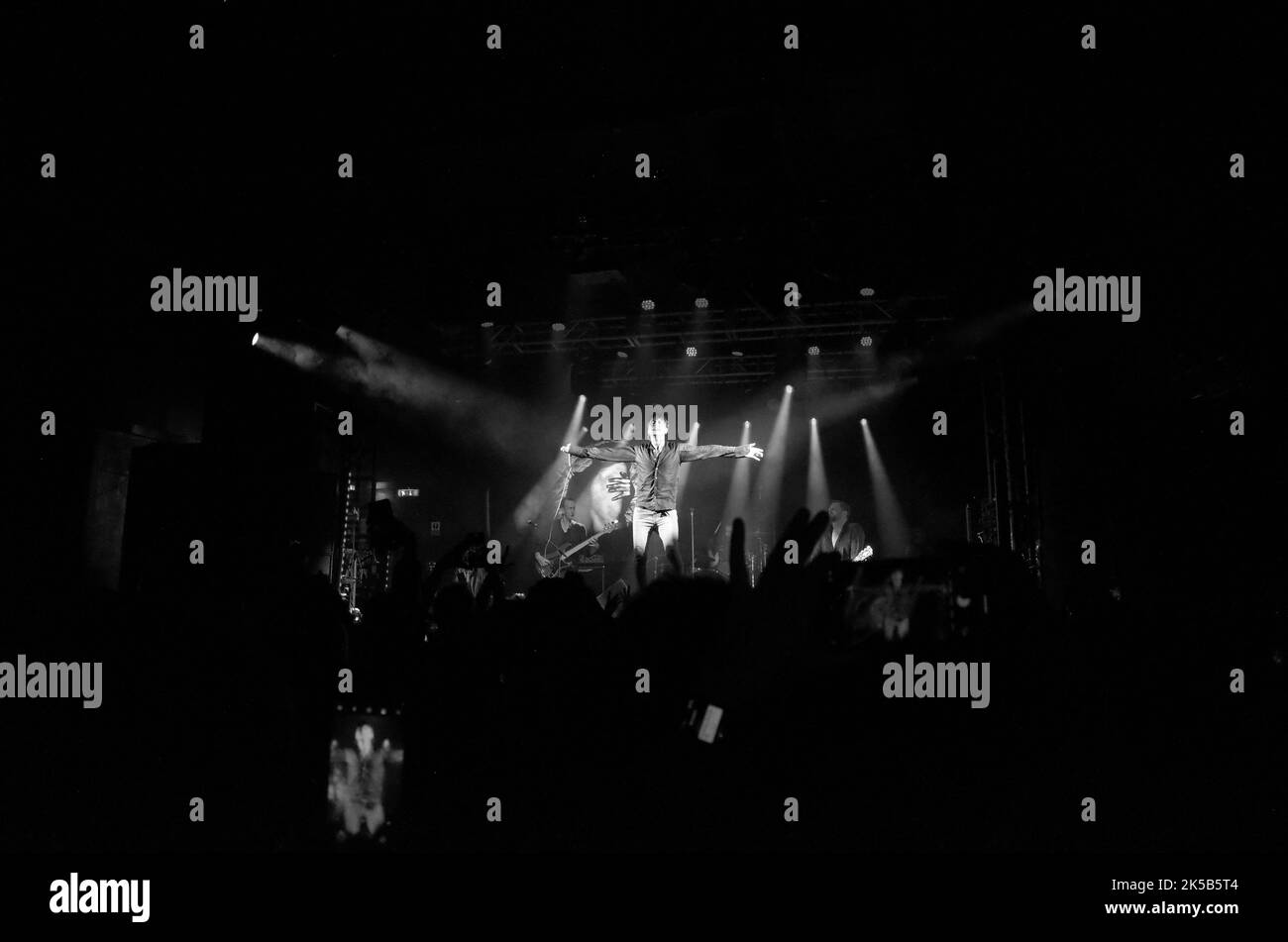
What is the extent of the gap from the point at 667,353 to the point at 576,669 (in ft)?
41.8

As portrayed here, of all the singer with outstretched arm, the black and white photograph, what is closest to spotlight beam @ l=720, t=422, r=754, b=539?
the black and white photograph

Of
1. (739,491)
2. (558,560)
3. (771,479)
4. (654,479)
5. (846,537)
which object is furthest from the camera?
(739,491)

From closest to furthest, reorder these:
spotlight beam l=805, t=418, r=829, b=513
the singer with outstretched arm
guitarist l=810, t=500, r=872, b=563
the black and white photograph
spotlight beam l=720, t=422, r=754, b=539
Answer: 1. the black and white photograph
2. the singer with outstretched arm
3. guitarist l=810, t=500, r=872, b=563
4. spotlight beam l=805, t=418, r=829, b=513
5. spotlight beam l=720, t=422, r=754, b=539

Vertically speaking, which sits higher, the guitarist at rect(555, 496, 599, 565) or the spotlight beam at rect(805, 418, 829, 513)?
the spotlight beam at rect(805, 418, 829, 513)

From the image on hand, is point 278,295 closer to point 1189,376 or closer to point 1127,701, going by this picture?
point 1127,701

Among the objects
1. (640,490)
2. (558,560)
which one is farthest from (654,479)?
(558,560)

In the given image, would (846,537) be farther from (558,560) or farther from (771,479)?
(771,479)

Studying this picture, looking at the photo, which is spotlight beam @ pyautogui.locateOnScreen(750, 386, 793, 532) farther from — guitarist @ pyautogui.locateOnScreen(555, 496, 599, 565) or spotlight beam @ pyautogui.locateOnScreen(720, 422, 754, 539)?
guitarist @ pyautogui.locateOnScreen(555, 496, 599, 565)

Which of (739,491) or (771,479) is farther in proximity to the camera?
(739,491)

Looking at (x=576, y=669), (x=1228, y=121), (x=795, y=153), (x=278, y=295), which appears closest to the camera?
(x=576, y=669)

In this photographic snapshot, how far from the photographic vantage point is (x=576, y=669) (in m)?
2.15

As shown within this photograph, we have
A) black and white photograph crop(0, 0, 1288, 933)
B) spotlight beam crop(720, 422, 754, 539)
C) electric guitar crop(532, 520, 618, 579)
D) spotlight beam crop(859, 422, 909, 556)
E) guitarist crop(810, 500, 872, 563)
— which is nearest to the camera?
black and white photograph crop(0, 0, 1288, 933)

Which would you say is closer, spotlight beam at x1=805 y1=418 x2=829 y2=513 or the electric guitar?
the electric guitar

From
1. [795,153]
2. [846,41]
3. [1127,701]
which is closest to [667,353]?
[795,153]
